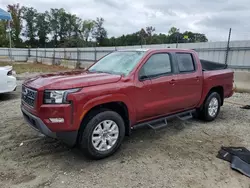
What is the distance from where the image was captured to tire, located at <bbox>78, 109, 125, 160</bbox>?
339 cm

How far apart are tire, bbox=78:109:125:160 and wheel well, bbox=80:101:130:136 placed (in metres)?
0.05

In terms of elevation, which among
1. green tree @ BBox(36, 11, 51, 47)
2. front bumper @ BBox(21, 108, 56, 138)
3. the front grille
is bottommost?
front bumper @ BBox(21, 108, 56, 138)

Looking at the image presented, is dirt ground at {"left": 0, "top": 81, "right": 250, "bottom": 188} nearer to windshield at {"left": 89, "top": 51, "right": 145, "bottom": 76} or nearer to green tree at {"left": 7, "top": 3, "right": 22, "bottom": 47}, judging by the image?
windshield at {"left": 89, "top": 51, "right": 145, "bottom": 76}

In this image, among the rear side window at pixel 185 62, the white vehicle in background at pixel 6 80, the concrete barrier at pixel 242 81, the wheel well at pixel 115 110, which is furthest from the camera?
the concrete barrier at pixel 242 81

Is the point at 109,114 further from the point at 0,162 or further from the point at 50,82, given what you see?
the point at 0,162

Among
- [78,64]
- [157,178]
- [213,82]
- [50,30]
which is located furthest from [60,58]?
[50,30]

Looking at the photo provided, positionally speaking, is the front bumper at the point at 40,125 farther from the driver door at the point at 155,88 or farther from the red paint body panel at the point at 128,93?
the driver door at the point at 155,88

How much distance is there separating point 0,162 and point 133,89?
7.74 feet

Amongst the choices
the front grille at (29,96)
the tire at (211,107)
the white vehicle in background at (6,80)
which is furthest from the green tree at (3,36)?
the tire at (211,107)

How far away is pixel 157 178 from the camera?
316 cm

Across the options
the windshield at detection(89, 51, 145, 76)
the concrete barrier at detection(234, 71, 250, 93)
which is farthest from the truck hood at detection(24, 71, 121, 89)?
the concrete barrier at detection(234, 71, 250, 93)

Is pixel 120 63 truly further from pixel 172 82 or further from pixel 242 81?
pixel 242 81

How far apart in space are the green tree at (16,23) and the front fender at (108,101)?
58.6 metres

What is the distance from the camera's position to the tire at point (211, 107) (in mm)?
5535
